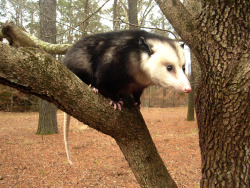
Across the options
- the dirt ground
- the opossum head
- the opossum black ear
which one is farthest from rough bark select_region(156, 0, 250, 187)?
the dirt ground

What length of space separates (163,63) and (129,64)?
0.33 m

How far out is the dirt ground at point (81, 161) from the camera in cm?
431

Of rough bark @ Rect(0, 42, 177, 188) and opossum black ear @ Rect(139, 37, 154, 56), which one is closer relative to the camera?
rough bark @ Rect(0, 42, 177, 188)

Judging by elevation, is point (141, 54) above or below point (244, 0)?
below

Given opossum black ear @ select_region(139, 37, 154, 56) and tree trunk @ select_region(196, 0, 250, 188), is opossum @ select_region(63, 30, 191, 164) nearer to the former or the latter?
opossum black ear @ select_region(139, 37, 154, 56)

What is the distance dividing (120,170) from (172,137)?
11.1 feet

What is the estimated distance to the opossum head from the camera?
75.0 inches

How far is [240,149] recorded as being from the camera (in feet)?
5.25

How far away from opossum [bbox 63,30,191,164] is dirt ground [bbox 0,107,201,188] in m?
2.71

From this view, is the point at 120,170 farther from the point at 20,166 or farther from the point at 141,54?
the point at 141,54

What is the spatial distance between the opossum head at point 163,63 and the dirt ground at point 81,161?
9.51 ft

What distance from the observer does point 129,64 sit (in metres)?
2.08

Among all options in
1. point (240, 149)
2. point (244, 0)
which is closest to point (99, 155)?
point (240, 149)

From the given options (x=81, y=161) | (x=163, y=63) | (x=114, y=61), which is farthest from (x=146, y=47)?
(x=81, y=161)
